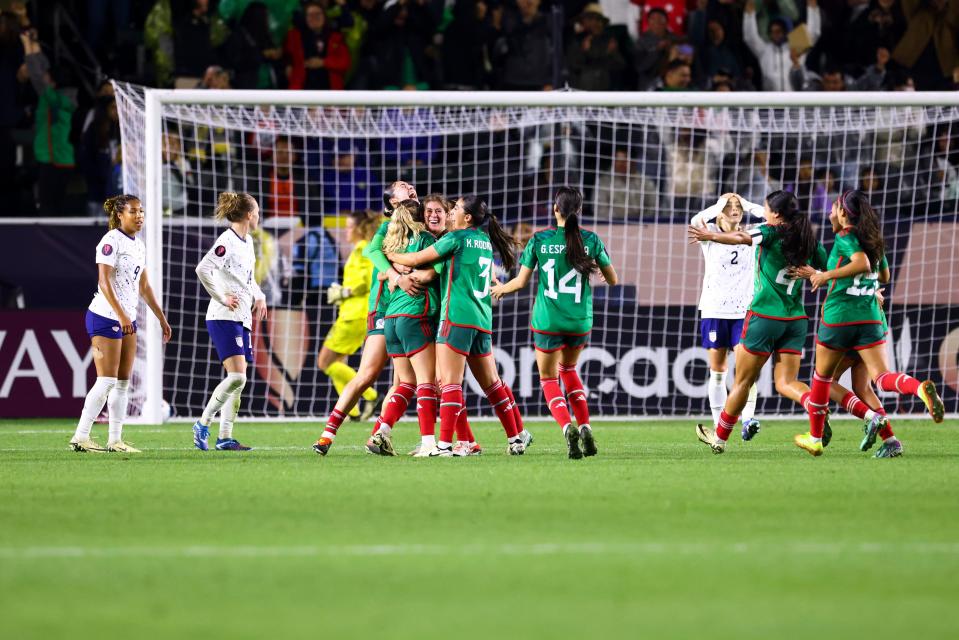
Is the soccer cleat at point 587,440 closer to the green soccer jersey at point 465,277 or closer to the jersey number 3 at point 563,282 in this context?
the jersey number 3 at point 563,282

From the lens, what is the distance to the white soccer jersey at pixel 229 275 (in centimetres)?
1155

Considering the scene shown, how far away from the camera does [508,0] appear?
20656 millimetres

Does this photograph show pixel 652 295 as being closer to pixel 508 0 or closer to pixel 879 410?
pixel 879 410

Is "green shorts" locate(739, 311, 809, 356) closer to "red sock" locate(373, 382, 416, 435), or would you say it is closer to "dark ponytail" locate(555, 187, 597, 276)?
"dark ponytail" locate(555, 187, 597, 276)

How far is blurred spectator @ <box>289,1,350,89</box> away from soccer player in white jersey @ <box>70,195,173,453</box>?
28.7ft

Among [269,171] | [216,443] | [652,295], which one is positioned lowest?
[216,443]

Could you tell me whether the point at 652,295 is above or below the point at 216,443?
above

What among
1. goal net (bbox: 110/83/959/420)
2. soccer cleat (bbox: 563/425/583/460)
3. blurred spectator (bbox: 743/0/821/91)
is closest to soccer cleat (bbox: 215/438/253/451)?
soccer cleat (bbox: 563/425/583/460)

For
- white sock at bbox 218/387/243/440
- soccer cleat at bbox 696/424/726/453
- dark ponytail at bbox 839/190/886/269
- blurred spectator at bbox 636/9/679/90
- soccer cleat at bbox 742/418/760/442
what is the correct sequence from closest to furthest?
dark ponytail at bbox 839/190/886/269 < soccer cleat at bbox 696/424/726/453 < white sock at bbox 218/387/243/440 < soccer cleat at bbox 742/418/760/442 < blurred spectator at bbox 636/9/679/90

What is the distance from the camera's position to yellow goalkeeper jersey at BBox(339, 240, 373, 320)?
14547 millimetres

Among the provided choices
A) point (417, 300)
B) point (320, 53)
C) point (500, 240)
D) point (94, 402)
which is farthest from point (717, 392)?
point (320, 53)

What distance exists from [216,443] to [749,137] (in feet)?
25.0

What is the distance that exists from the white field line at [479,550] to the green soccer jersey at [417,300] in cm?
455

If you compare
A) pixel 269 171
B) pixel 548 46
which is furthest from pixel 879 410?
pixel 548 46
